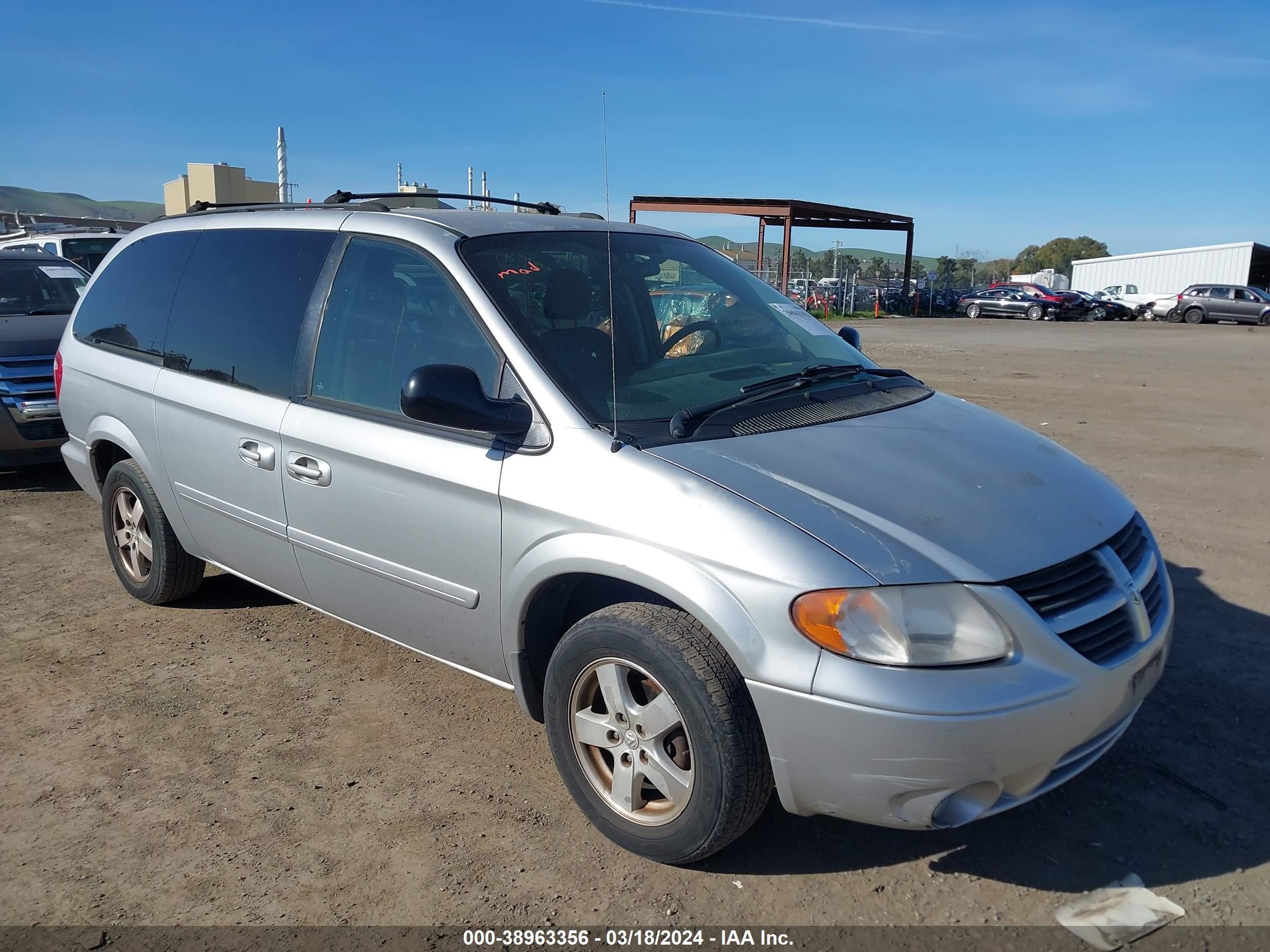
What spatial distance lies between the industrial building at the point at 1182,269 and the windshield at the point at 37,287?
5555cm

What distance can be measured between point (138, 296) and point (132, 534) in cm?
119

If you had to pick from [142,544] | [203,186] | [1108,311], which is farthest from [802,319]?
[1108,311]

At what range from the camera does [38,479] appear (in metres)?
8.06

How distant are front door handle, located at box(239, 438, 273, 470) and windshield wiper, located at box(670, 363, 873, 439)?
1697 millimetres

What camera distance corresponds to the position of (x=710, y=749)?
2543 millimetres

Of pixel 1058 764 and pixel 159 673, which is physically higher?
pixel 1058 764

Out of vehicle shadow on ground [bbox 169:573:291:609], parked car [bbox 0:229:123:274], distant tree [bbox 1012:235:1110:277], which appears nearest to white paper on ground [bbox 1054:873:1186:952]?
vehicle shadow on ground [bbox 169:573:291:609]

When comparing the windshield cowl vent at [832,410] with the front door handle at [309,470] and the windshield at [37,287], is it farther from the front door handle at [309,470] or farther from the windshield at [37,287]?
the windshield at [37,287]

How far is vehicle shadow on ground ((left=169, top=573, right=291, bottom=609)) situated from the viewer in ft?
16.3

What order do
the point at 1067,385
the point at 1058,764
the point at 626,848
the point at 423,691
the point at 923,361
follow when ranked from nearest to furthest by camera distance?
the point at 1058,764 < the point at 626,848 < the point at 423,691 < the point at 1067,385 < the point at 923,361

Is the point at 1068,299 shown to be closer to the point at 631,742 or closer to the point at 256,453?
the point at 256,453

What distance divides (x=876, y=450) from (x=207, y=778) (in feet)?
8.23

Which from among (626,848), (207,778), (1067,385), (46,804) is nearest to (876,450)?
(626,848)

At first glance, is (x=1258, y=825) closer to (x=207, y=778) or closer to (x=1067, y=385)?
(x=207, y=778)
